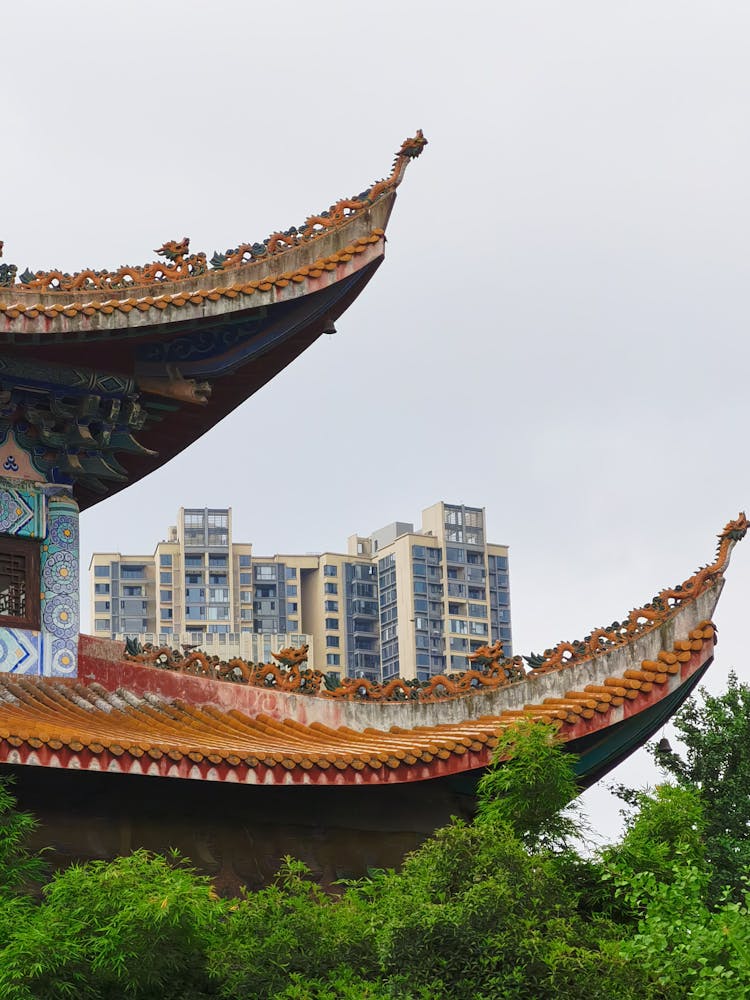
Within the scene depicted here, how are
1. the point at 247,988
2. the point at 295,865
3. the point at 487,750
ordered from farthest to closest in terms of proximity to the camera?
the point at 487,750 < the point at 295,865 < the point at 247,988

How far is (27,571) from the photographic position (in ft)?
46.0

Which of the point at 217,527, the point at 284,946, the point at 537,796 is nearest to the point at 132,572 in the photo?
the point at 217,527

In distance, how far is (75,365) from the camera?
13703mm

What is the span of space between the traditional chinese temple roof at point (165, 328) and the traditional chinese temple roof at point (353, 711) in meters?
1.75

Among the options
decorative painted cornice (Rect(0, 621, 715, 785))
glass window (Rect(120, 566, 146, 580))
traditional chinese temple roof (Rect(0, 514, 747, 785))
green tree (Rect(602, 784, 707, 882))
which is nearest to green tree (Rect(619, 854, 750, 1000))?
green tree (Rect(602, 784, 707, 882))

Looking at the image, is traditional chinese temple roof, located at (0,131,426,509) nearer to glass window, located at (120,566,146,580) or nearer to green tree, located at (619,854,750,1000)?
green tree, located at (619,854,750,1000)

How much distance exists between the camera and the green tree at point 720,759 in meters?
19.4

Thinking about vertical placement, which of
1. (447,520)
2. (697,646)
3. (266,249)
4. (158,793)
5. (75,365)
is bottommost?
(158,793)

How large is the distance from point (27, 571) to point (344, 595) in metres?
66.2

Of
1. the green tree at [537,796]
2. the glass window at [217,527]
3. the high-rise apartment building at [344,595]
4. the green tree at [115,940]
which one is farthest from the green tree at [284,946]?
the glass window at [217,527]

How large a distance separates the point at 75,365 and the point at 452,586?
64845mm

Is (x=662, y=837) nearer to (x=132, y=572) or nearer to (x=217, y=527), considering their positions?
(x=217, y=527)

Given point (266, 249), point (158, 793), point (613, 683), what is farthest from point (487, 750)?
point (266, 249)

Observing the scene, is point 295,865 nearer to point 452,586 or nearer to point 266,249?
point 266,249
